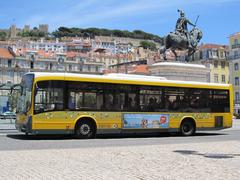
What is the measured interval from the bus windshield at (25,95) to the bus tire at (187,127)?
23.5ft

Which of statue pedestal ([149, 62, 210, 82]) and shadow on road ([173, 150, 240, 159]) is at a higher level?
statue pedestal ([149, 62, 210, 82])

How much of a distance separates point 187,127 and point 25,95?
25.0 ft

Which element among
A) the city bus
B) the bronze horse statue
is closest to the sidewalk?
the city bus

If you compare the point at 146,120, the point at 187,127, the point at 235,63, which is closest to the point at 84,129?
the point at 146,120

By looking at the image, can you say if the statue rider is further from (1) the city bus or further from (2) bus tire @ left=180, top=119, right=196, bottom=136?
(2) bus tire @ left=180, top=119, right=196, bottom=136

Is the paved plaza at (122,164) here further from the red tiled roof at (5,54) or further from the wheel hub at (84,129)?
the red tiled roof at (5,54)

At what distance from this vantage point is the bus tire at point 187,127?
19.6m

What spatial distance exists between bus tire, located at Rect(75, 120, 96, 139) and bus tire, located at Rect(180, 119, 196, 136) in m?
4.54

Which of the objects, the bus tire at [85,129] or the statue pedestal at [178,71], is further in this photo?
the statue pedestal at [178,71]

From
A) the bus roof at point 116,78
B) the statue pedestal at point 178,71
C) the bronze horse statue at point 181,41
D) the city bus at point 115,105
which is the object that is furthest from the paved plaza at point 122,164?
the bronze horse statue at point 181,41

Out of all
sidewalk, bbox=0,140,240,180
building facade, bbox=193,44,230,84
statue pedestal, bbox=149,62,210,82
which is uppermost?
building facade, bbox=193,44,230,84

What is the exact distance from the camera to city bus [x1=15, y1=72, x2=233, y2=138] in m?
16.0

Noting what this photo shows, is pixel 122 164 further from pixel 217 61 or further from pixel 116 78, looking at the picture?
pixel 217 61

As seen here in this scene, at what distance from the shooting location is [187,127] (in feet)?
65.0
